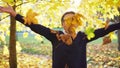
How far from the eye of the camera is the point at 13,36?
873 cm

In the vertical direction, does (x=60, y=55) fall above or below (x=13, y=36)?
below

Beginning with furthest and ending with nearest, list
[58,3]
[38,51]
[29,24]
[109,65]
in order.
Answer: [38,51], [109,65], [58,3], [29,24]

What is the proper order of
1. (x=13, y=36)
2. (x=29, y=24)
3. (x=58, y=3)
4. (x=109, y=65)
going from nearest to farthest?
(x=29, y=24), (x=58, y=3), (x=13, y=36), (x=109, y=65)

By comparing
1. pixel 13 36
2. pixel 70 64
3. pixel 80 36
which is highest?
pixel 13 36

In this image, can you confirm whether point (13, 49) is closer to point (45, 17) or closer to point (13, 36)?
point (13, 36)

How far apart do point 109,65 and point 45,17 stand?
370cm

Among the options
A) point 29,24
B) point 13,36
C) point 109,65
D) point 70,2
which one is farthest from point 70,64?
point 109,65

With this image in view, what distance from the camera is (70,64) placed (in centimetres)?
382

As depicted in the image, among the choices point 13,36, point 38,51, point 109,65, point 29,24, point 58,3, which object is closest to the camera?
point 29,24

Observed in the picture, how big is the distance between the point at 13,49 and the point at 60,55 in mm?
5136

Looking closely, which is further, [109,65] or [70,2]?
[109,65]

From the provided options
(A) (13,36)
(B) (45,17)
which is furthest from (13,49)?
(B) (45,17)

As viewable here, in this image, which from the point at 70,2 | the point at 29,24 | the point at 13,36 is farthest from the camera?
the point at 13,36

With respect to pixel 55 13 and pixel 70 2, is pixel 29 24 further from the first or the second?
pixel 55 13
